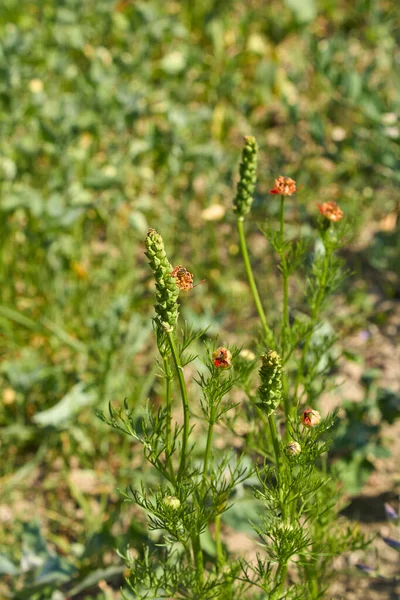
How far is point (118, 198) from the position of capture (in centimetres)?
259

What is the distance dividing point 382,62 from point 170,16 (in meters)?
1.03

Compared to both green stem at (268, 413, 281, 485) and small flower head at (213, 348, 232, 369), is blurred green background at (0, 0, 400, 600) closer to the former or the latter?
green stem at (268, 413, 281, 485)

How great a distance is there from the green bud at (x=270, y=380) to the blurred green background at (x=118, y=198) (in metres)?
0.82

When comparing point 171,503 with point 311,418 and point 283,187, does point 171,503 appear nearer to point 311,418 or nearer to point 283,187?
point 311,418

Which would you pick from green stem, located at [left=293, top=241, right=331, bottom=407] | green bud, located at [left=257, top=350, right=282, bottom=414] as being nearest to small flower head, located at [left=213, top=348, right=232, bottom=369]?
green bud, located at [left=257, top=350, right=282, bottom=414]

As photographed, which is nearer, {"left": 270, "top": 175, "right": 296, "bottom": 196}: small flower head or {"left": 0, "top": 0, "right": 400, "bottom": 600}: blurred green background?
{"left": 270, "top": 175, "right": 296, "bottom": 196}: small flower head

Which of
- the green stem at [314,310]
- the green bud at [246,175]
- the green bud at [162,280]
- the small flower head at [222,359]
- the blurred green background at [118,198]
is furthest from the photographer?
the blurred green background at [118,198]

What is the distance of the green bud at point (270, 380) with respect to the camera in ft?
3.64

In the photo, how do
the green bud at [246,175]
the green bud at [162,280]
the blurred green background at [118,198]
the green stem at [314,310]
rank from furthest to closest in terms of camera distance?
the blurred green background at [118,198]
the green stem at [314,310]
the green bud at [246,175]
the green bud at [162,280]

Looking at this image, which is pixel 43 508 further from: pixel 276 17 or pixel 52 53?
pixel 276 17

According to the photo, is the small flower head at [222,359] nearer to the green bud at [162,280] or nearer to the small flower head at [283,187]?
the green bud at [162,280]

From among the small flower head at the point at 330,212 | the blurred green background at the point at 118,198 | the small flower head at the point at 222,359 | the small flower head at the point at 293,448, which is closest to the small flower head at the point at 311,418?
the small flower head at the point at 293,448

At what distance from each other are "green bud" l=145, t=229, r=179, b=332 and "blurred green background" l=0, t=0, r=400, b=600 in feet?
2.98

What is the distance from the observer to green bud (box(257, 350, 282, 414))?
1.11 metres
